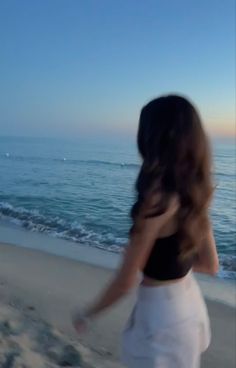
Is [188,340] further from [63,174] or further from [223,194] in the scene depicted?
[63,174]

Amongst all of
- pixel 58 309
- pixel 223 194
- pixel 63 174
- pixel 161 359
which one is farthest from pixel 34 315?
pixel 63 174

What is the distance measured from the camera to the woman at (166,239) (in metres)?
1.67

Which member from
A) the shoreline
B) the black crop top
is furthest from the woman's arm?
the shoreline

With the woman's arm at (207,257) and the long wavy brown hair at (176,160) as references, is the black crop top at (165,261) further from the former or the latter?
the woman's arm at (207,257)

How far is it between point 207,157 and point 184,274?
42 centimetres

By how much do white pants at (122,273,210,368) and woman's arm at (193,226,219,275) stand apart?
0.51 ft

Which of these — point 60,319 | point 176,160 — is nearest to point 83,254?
point 60,319

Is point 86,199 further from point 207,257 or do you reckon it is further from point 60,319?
point 207,257

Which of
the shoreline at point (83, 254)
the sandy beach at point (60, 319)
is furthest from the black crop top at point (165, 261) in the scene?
the shoreline at point (83, 254)

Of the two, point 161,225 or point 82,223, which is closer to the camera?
point 161,225

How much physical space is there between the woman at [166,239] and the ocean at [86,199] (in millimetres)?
176

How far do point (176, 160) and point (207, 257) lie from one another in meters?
0.49

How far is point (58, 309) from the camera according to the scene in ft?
15.2

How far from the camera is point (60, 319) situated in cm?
433
